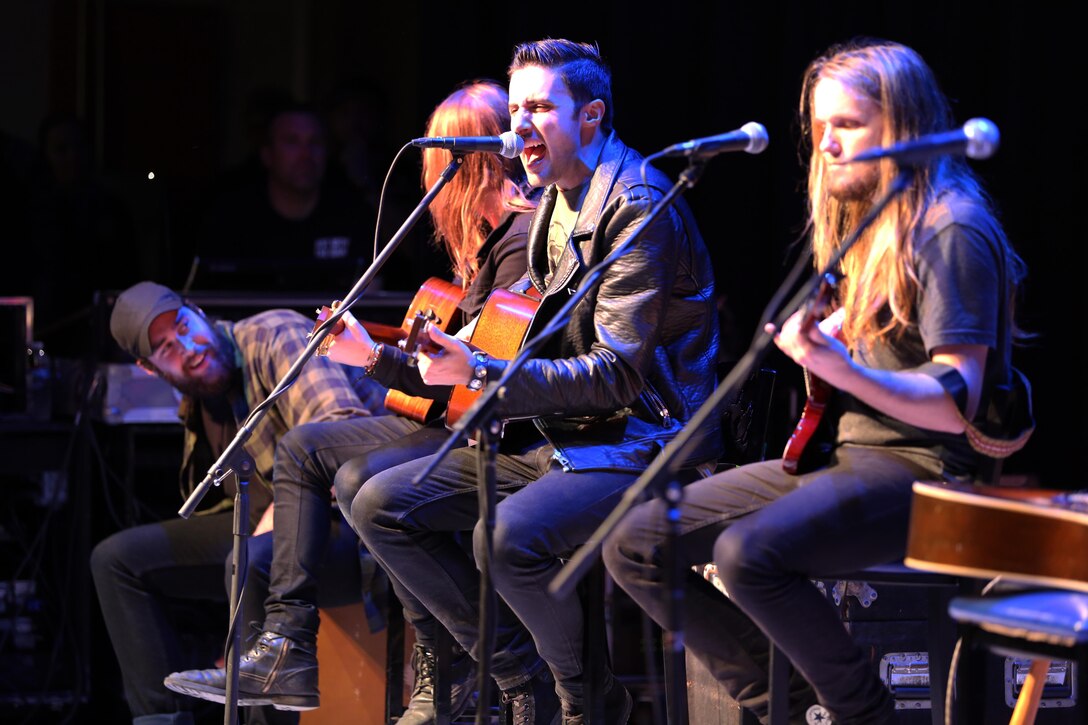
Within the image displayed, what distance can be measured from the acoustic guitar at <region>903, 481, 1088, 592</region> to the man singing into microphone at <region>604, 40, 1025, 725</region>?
0.19 meters

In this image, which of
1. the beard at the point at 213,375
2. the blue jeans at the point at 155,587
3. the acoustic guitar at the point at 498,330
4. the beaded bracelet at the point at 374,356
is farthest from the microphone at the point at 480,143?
the blue jeans at the point at 155,587

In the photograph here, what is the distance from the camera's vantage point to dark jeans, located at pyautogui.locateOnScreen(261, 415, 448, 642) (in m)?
3.77

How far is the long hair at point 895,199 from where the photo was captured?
112 inches

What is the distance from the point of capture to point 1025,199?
16.3 ft

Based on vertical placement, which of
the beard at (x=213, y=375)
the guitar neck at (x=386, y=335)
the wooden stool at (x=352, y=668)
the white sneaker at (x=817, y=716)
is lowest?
the wooden stool at (x=352, y=668)

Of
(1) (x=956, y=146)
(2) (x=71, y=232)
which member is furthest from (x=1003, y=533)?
(2) (x=71, y=232)

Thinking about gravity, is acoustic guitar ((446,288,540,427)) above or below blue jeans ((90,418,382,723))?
above

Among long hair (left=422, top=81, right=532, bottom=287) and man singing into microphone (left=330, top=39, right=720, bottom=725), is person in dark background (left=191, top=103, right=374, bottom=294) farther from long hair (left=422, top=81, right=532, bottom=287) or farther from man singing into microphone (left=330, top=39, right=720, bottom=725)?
man singing into microphone (left=330, top=39, right=720, bottom=725)

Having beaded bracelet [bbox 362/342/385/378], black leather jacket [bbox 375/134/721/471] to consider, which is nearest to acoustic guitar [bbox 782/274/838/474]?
black leather jacket [bbox 375/134/721/471]

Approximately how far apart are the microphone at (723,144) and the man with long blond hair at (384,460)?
3.29 ft

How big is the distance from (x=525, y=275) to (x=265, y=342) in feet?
3.14

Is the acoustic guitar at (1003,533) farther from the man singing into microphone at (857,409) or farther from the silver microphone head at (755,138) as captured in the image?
the silver microphone head at (755,138)

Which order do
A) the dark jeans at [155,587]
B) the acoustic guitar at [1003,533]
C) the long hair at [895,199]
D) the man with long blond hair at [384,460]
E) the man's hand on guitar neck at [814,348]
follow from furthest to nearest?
the dark jeans at [155,587] < the man with long blond hair at [384,460] < the long hair at [895,199] < the man's hand on guitar neck at [814,348] < the acoustic guitar at [1003,533]

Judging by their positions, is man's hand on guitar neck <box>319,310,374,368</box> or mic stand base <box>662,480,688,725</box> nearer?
mic stand base <box>662,480,688,725</box>
